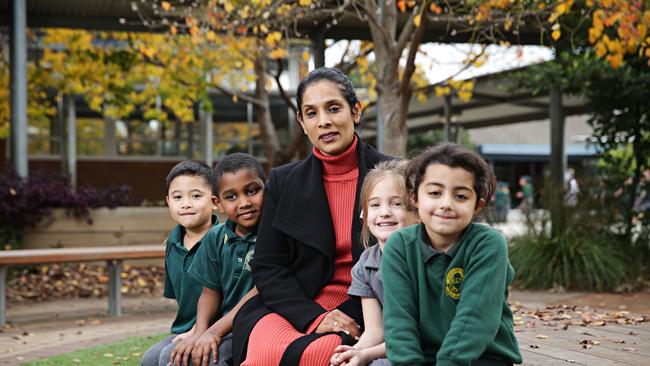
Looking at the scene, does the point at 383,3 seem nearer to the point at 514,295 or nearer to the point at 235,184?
the point at 514,295

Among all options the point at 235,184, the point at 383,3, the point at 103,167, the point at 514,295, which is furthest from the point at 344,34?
the point at 103,167

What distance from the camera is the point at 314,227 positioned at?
3037 millimetres

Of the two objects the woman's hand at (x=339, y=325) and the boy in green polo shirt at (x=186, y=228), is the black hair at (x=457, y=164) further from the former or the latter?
the boy in green polo shirt at (x=186, y=228)

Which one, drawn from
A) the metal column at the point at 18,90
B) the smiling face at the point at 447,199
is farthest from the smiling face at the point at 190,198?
the metal column at the point at 18,90

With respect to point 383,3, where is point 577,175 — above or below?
below

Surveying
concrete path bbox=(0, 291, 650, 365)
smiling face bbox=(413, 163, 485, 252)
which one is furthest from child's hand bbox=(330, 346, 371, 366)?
concrete path bbox=(0, 291, 650, 365)

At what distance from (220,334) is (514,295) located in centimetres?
580

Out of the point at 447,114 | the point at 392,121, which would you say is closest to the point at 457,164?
the point at 392,121

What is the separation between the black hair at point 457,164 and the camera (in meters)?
2.46

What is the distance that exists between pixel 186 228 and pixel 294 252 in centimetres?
84

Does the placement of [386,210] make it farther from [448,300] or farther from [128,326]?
[128,326]

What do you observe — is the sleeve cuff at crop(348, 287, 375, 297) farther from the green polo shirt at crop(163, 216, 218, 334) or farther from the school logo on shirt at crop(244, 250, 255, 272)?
the green polo shirt at crop(163, 216, 218, 334)

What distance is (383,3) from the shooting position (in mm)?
8438

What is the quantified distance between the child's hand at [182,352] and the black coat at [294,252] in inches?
7.9
